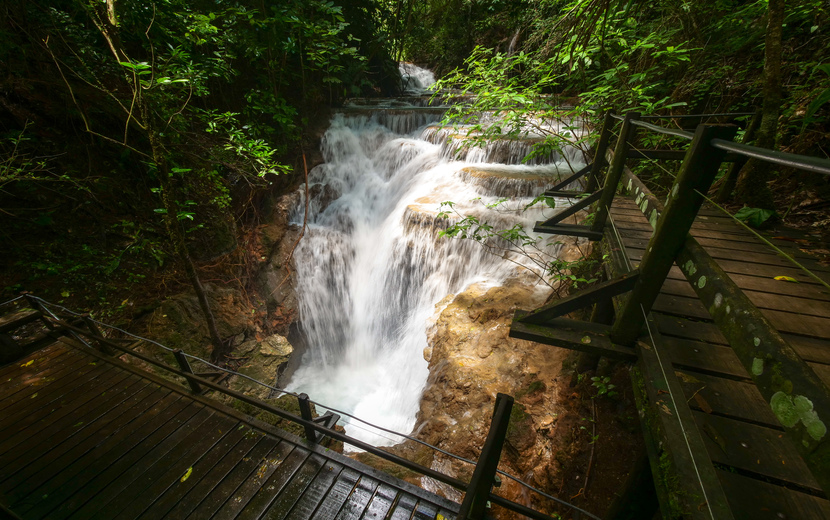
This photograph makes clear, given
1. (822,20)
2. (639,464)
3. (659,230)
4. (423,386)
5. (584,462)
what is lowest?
(423,386)

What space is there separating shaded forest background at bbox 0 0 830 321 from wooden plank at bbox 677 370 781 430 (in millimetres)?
3199

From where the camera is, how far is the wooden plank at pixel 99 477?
8.80 ft

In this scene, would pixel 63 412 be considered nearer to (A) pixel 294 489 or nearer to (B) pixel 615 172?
(A) pixel 294 489

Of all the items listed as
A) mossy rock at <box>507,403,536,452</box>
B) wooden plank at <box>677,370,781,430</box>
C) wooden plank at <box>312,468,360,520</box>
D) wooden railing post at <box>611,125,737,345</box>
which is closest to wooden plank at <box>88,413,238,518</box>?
wooden plank at <box>312,468,360,520</box>

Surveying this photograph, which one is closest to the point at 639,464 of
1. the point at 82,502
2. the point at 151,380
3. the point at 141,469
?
the point at 141,469

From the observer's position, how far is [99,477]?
2.88 m

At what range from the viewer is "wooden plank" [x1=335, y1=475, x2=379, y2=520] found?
271 cm

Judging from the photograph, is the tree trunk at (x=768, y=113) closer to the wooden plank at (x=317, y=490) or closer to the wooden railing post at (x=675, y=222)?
the wooden railing post at (x=675, y=222)

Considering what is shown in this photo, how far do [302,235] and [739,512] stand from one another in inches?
346

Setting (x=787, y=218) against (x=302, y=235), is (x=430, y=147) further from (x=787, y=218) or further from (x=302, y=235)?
(x=787, y=218)

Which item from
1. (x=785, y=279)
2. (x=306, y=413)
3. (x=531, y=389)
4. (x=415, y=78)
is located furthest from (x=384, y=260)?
(x=415, y=78)

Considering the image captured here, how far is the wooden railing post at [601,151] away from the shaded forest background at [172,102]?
15.6 inches

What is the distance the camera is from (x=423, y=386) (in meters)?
5.72

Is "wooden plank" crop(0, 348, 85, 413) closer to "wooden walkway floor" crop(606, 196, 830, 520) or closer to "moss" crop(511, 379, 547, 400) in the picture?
Result: "moss" crop(511, 379, 547, 400)
